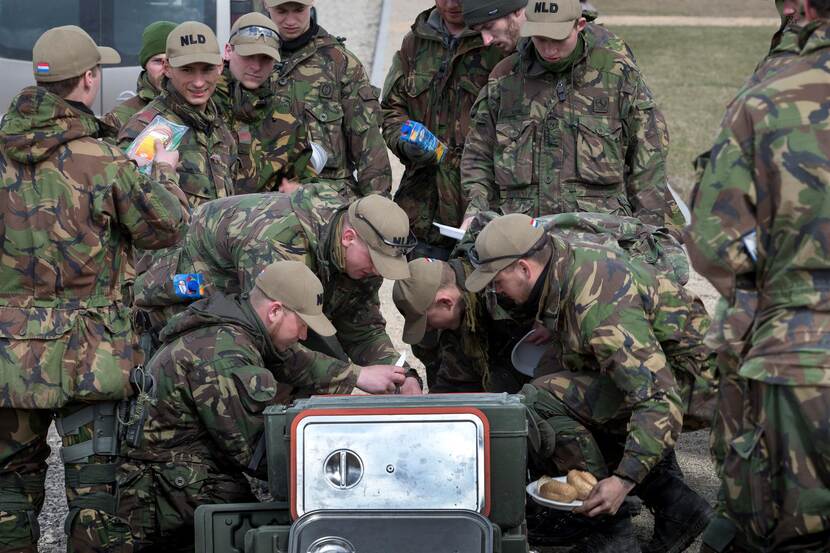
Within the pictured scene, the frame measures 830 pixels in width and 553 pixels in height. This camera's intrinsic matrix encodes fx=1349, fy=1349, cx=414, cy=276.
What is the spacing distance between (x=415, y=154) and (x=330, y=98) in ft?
1.70

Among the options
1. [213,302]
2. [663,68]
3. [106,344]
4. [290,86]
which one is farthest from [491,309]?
[663,68]

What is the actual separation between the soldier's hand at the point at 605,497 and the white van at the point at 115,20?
523 cm

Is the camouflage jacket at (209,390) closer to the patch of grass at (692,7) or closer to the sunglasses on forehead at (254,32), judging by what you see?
the sunglasses on forehead at (254,32)

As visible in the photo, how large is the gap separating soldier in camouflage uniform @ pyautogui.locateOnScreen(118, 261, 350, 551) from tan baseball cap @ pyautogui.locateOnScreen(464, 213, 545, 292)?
1.95 ft

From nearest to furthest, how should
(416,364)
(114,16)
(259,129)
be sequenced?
(259,129)
(416,364)
(114,16)

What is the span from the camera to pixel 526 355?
5.66 metres

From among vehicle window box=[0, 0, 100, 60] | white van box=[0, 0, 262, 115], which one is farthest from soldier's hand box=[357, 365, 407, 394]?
vehicle window box=[0, 0, 100, 60]

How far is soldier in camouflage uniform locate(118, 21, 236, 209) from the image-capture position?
595 cm

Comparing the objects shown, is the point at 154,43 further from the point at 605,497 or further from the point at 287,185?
the point at 605,497

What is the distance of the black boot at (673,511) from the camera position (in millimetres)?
5055

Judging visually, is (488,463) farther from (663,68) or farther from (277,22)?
(663,68)

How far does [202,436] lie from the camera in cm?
486

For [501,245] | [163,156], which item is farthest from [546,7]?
[163,156]

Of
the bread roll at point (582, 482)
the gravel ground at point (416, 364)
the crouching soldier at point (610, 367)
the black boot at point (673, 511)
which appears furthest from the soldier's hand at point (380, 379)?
the gravel ground at point (416, 364)
